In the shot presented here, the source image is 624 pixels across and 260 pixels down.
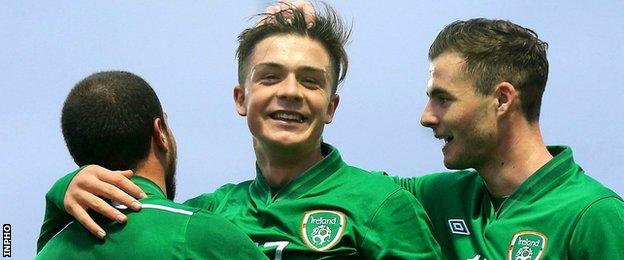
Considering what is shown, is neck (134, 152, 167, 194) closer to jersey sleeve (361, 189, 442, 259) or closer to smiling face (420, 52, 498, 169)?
jersey sleeve (361, 189, 442, 259)

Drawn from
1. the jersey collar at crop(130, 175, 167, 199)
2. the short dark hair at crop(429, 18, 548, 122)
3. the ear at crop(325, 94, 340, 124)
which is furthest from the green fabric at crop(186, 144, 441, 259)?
the jersey collar at crop(130, 175, 167, 199)

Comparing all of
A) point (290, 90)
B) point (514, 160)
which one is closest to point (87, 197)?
point (290, 90)

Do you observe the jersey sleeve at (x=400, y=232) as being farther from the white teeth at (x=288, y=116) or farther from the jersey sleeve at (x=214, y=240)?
the jersey sleeve at (x=214, y=240)

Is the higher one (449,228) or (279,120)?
(279,120)

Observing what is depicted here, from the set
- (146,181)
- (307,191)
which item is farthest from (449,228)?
(146,181)

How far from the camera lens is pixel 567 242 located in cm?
770

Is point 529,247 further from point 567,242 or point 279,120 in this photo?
point 279,120

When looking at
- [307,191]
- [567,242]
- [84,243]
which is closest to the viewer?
[84,243]

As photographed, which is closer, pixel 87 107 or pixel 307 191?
pixel 87 107

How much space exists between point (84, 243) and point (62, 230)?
32 centimetres

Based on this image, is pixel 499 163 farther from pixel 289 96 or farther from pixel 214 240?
pixel 214 240

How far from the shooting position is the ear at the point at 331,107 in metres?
8.38

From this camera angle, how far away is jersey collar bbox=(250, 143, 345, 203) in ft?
26.9

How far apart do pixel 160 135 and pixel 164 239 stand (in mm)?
784
